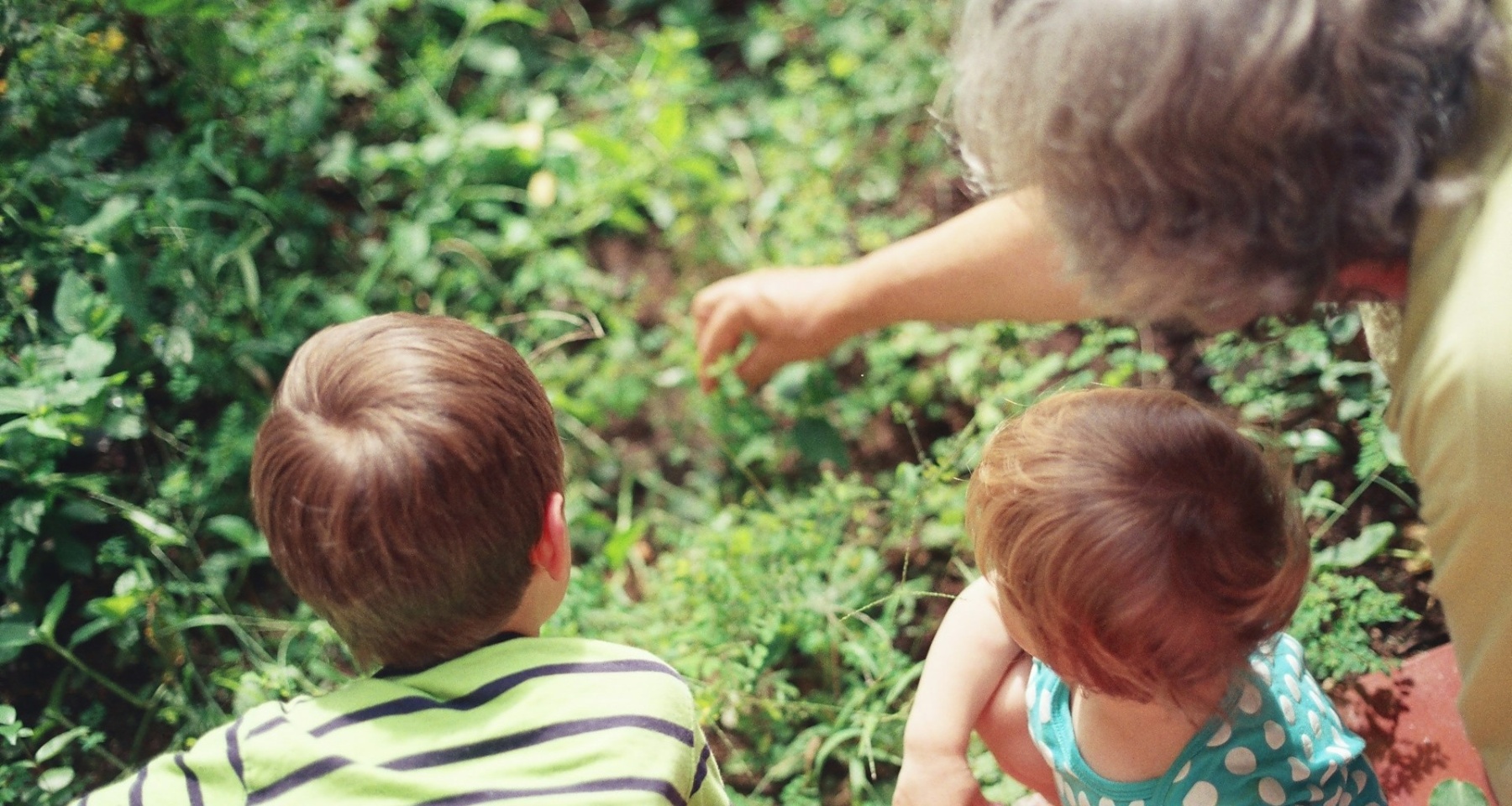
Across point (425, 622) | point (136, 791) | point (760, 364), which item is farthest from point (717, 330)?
point (136, 791)

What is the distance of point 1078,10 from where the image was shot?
1002 millimetres

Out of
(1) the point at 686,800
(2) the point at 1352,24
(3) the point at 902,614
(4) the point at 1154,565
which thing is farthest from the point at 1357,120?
(3) the point at 902,614

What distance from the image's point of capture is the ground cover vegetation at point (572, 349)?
5.69 ft

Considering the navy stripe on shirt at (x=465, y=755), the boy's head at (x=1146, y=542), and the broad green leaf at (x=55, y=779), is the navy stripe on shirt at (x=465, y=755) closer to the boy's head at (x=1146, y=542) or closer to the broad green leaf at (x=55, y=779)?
the boy's head at (x=1146, y=542)

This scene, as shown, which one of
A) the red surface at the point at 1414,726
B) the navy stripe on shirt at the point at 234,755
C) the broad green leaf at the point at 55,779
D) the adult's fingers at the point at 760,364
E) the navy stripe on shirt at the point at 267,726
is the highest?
the navy stripe on shirt at the point at 267,726

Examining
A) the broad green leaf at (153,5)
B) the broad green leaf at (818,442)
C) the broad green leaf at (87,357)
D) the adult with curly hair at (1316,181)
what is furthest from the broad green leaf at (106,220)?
the adult with curly hair at (1316,181)

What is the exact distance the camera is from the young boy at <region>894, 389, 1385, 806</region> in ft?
3.61

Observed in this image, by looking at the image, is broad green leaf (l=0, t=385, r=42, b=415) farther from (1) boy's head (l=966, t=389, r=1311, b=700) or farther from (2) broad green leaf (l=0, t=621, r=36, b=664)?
(1) boy's head (l=966, t=389, r=1311, b=700)

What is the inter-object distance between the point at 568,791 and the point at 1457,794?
1.11m

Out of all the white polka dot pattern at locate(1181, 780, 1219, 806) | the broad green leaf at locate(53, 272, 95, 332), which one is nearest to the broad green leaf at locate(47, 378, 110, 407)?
the broad green leaf at locate(53, 272, 95, 332)

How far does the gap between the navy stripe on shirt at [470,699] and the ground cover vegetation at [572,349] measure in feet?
1.58

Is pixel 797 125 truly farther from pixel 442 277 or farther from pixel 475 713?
pixel 475 713

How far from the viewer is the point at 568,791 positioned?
3.51 ft

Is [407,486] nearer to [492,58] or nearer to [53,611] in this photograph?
[53,611]
